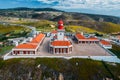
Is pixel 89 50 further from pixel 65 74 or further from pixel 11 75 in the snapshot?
pixel 11 75

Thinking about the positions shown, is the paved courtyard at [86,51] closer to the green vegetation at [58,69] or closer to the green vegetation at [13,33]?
the green vegetation at [58,69]

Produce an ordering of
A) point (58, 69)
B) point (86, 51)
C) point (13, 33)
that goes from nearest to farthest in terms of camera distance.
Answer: point (58, 69)
point (86, 51)
point (13, 33)

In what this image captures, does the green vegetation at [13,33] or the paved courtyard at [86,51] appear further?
the green vegetation at [13,33]

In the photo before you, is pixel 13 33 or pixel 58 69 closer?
pixel 58 69

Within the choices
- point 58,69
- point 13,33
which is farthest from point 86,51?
point 13,33

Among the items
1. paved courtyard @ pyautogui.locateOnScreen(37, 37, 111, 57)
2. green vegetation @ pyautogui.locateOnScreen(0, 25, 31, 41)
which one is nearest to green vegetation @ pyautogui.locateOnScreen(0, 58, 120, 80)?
paved courtyard @ pyautogui.locateOnScreen(37, 37, 111, 57)

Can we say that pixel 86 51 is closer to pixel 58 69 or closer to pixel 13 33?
pixel 58 69

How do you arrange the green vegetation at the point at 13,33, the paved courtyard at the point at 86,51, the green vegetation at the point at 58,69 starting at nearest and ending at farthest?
1. the green vegetation at the point at 58,69
2. the paved courtyard at the point at 86,51
3. the green vegetation at the point at 13,33

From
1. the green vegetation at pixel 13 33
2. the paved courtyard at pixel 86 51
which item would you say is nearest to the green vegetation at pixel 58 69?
the paved courtyard at pixel 86 51
